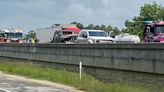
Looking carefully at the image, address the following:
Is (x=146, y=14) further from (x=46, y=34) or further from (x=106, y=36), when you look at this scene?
(x=106, y=36)

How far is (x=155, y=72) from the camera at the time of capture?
69.7 ft

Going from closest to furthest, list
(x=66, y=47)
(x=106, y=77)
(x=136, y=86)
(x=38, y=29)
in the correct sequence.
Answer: (x=136, y=86) < (x=106, y=77) < (x=66, y=47) < (x=38, y=29)

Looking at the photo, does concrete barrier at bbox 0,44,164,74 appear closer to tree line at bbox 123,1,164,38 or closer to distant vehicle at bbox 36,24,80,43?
distant vehicle at bbox 36,24,80,43

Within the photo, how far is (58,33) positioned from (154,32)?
22.3 m

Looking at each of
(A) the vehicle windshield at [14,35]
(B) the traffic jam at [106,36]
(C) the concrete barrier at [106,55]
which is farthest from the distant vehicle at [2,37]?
(C) the concrete barrier at [106,55]

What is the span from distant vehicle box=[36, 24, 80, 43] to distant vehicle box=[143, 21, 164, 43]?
14761 millimetres

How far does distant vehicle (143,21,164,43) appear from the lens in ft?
100

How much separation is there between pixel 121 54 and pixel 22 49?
769 inches

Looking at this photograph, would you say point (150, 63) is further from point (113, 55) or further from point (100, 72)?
point (100, 72)

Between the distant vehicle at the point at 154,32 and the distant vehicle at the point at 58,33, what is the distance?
1476 cm

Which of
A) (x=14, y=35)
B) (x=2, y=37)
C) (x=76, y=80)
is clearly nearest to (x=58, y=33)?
(x=14, y=35)

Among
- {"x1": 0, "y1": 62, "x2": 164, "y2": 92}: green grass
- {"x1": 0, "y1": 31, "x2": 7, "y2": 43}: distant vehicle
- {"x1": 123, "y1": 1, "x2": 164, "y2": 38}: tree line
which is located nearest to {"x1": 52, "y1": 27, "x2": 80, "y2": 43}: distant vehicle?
{"x1": 0, "y1": 62, "x2": 164, "y2": 92}: green grass

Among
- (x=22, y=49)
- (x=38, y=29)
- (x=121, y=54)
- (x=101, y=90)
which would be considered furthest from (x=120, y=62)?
(x=38, y=29)

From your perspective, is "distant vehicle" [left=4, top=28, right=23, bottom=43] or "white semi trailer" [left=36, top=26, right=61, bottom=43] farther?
"distant vehicle" [left=4, top=28, right=23, bottom=43]
